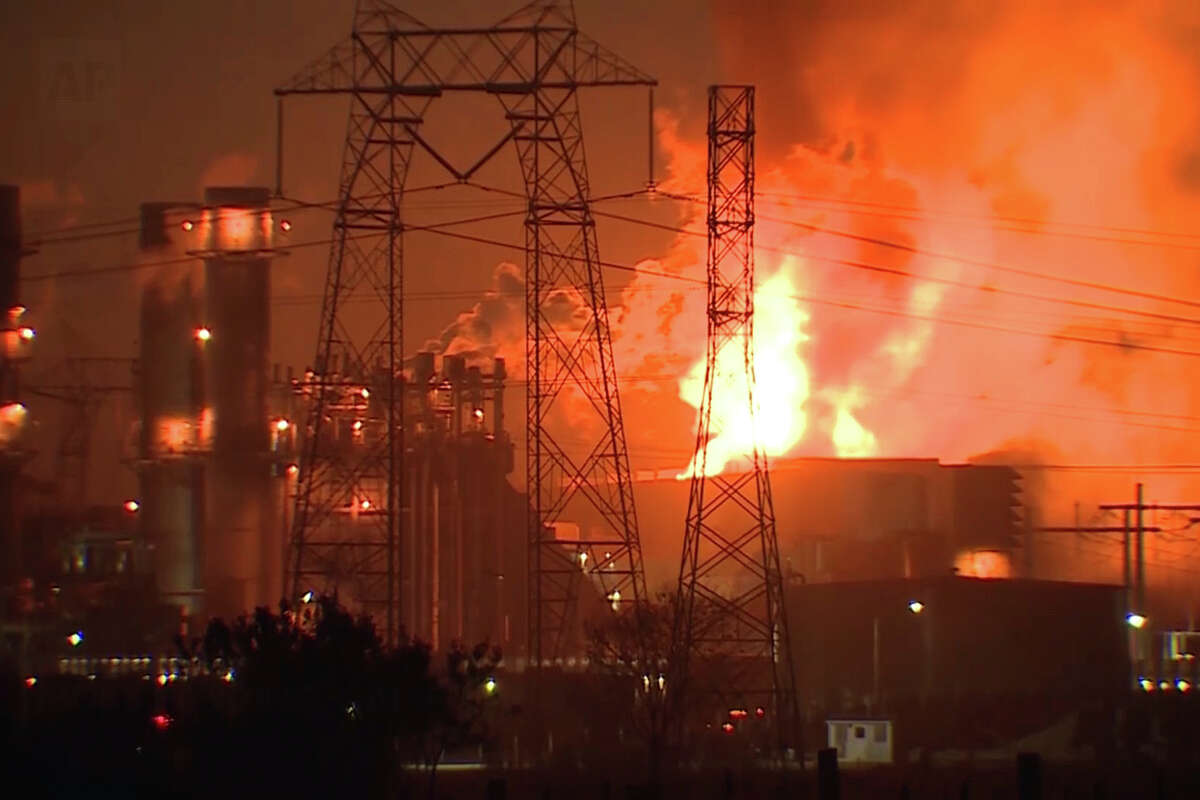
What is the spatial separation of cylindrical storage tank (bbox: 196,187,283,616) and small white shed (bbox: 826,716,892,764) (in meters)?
20.3

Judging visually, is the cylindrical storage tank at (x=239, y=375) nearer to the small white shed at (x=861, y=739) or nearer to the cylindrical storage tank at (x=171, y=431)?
the cylindrical storage tank at (x=171, y=431)

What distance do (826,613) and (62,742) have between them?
111 ft

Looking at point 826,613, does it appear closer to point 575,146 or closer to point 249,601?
point 249,601

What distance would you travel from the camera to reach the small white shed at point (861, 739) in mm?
41281

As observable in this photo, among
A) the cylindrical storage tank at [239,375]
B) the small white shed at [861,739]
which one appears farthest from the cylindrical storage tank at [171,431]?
the small white shed at [861,739]

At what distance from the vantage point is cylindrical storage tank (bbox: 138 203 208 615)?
189 ft

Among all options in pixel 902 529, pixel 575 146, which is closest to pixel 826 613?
pixel 902 529

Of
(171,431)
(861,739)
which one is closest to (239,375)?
(171,431)

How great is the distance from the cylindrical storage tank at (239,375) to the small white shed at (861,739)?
66.7 feet

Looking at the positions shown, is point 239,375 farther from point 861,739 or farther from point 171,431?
point 861,739

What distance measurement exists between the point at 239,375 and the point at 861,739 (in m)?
23.8

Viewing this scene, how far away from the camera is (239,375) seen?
187 ft

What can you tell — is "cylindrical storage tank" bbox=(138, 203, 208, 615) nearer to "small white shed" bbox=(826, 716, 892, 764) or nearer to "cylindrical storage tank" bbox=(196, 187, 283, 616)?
"cylindrical storage tank" bbox=(196, 187, 283, 616)

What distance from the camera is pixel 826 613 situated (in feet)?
→ 177
